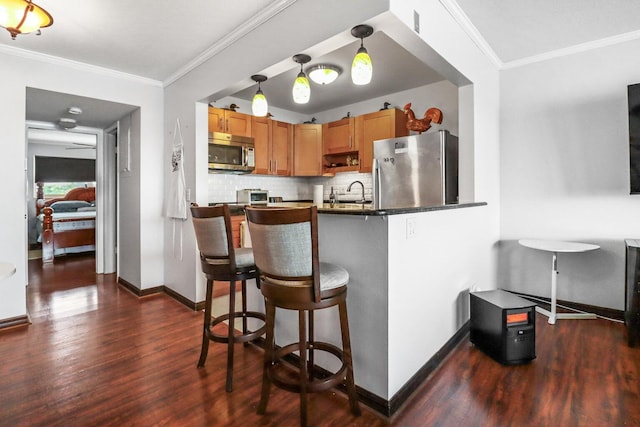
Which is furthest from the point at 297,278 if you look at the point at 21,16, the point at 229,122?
the point at 229,122

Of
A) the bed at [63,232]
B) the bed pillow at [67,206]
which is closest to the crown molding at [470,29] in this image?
the bed at [63,232]

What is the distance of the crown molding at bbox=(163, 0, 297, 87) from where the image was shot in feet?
7.39

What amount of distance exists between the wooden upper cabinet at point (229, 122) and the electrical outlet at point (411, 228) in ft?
10.5

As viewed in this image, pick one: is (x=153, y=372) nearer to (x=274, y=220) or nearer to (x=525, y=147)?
(x=274, y=220)

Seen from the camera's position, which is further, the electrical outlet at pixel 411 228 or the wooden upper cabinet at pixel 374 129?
the wooden upper cabinet at pixel 374 129

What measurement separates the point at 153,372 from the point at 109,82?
10.0 feet

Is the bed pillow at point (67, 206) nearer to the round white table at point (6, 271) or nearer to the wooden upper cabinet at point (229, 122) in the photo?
the wooden upper cabinet at point (229, 122)

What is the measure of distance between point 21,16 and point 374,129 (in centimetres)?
358

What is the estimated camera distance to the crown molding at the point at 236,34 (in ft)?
7.39

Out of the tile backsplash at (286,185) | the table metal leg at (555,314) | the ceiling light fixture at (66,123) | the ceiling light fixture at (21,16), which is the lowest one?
the table metal leg at (555,314)

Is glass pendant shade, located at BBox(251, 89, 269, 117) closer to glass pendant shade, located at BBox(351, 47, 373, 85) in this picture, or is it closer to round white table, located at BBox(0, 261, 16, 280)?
glass pendant shade, located at BBox(351, 47, 373, 85)

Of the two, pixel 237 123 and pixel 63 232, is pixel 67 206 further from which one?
pixel 237 123

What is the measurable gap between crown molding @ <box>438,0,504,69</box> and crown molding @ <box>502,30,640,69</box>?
0.53ft

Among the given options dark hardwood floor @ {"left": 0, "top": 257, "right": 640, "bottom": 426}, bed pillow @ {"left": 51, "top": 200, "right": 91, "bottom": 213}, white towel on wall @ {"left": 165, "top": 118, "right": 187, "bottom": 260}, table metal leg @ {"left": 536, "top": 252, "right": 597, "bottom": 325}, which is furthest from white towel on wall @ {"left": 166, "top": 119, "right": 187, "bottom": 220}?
bed pillow @ {"left": 51, "top": 200, "right": 91, "bottom": 213}
